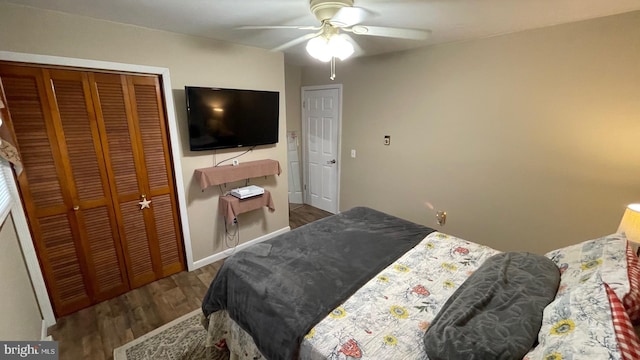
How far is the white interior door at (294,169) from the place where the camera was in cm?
448

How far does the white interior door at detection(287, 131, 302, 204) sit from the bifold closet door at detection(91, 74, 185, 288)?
2219mm

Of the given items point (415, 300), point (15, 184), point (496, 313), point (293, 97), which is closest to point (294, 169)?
point (293, 97)

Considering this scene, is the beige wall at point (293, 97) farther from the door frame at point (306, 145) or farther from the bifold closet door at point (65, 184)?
the bifold closet door at point (65, 184)

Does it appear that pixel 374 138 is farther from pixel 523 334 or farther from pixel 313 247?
pixel 523 334

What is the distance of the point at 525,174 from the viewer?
7.89 feet

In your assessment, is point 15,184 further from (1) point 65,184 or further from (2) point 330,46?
(2) point 330,46

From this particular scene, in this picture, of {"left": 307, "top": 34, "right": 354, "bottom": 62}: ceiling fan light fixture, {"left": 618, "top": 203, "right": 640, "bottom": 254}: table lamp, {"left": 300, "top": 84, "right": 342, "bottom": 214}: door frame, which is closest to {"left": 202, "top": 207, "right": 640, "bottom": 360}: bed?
{"left": 618, "top": 203, "right": 640, "bottom": 254}: table lamp

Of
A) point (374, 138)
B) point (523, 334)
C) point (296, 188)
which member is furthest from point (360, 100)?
point (523, 334)

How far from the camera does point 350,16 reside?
185 centimetres

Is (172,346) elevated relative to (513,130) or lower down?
lower down

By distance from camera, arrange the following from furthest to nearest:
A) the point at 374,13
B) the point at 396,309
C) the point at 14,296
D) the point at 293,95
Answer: the point at 293,95 → the point at 374,13 → the point at 14,296 → the point at 396,309

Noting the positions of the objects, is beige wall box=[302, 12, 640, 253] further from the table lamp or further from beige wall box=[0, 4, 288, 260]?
beige wall box=[0, 4, 288, 260]

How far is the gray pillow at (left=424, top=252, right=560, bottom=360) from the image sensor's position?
946 mm

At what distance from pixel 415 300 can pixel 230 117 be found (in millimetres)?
2337
